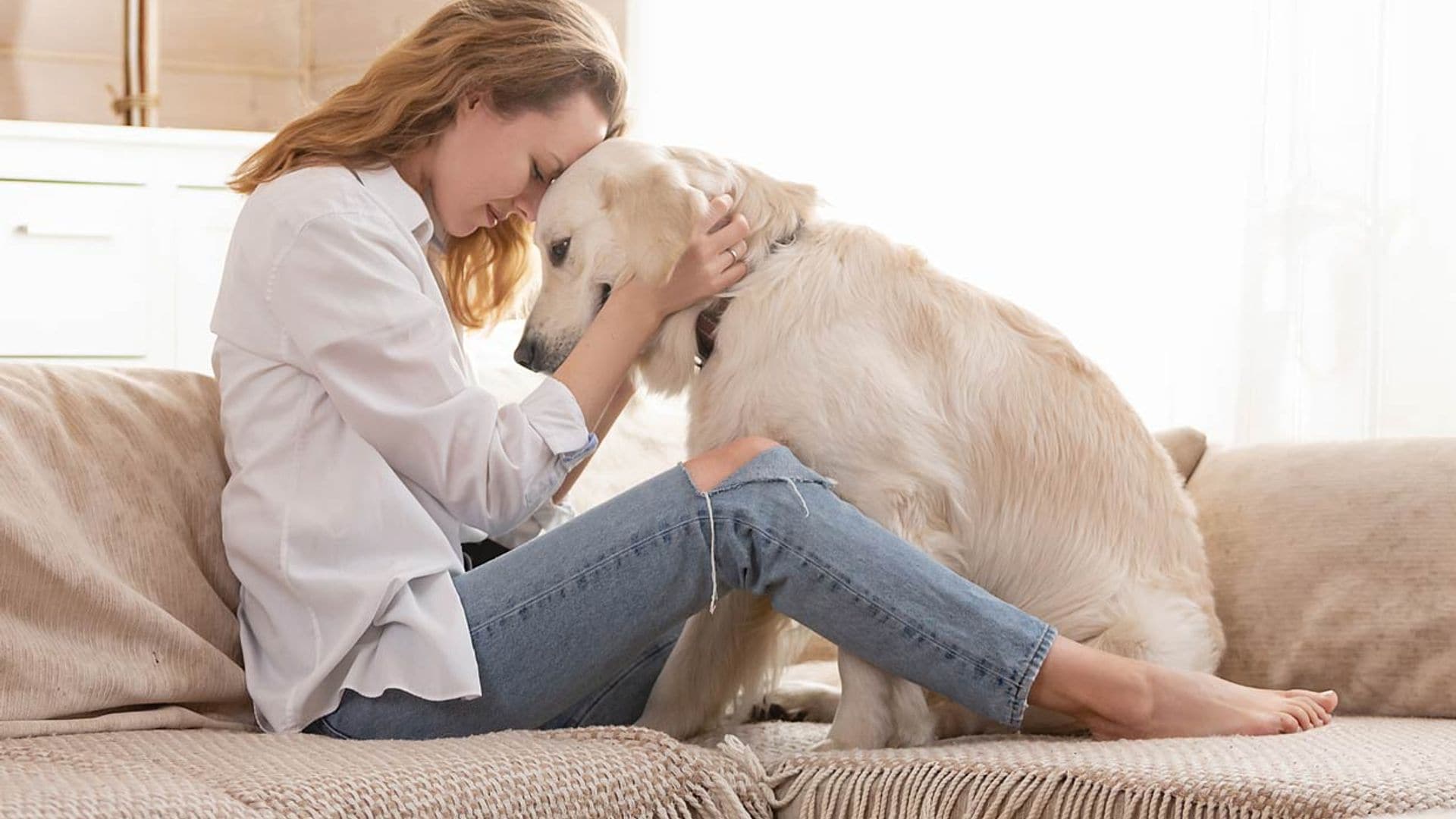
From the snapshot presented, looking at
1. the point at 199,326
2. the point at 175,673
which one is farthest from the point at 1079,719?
the point at 199,326

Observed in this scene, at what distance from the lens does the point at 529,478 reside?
164 centimetres

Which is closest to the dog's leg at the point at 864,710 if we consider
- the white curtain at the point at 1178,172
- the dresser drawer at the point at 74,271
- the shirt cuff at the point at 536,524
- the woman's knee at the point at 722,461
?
the woman's knee at the point at 722,461

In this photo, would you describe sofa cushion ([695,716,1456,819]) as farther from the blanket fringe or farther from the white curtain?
the white curtain

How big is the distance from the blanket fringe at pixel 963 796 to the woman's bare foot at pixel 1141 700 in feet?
0.69

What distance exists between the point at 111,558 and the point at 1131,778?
1.16 metres

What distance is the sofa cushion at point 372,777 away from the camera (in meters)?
1.29

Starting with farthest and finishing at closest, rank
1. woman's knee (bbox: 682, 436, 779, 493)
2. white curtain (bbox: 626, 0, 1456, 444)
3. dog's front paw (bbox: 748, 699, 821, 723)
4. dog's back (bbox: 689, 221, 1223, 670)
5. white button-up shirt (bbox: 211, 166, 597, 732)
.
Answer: white curtain (bbox: 626, 0, 1456, 444), dog's front paw (bbox: 748, 699, 821, 723), dog's back (bbox: 689, 221, 1223, 670), woman's knee (bbox: 682, 436, 779, 493), white button-up shirt (bbox: 211, 166, 597, 732)

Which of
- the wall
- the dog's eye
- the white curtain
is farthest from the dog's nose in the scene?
the wall

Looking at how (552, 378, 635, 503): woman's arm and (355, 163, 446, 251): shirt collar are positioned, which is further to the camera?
(552, 378, 635, 503): woman's arm

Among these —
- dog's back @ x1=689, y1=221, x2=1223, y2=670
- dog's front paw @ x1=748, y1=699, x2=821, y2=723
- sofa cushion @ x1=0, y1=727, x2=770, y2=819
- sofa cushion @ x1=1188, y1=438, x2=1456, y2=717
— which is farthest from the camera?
dog's front paw @ x1=748, y1=699, x2=821, y2=723

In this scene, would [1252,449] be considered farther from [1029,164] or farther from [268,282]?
[268,282]

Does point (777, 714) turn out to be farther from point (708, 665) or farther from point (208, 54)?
point (208, 54)

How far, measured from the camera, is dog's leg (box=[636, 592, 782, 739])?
1.84m

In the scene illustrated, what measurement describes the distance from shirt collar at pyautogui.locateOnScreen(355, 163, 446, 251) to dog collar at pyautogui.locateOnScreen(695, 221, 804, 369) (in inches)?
→ 14.3
